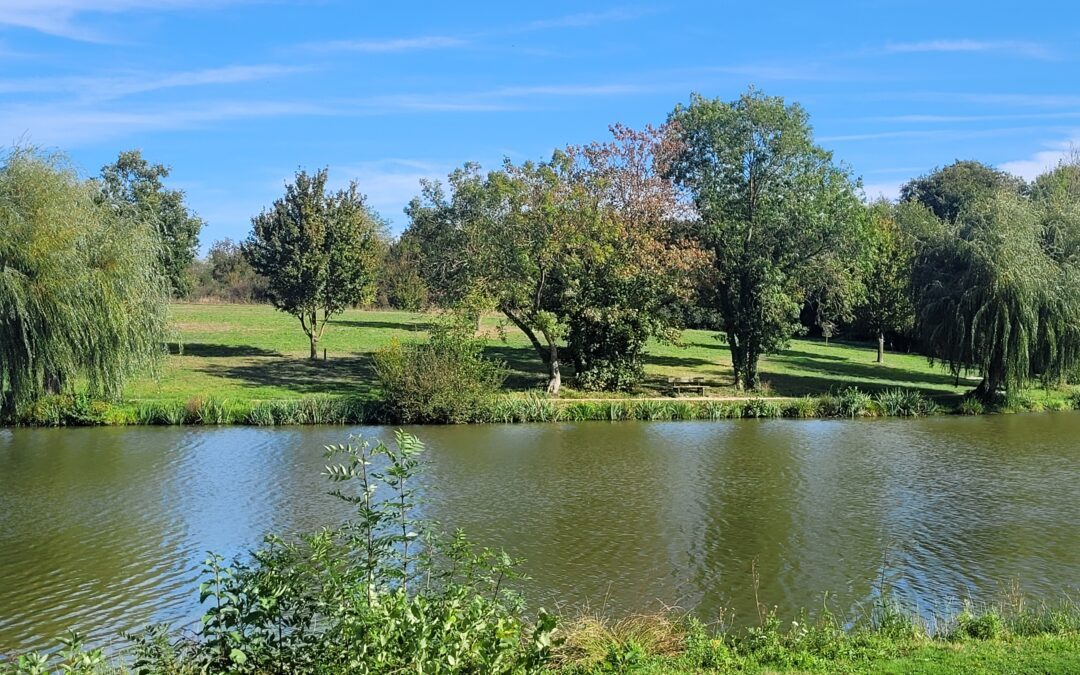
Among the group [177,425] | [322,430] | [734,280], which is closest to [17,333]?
[177,425]

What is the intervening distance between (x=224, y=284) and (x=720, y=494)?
68.0 metres

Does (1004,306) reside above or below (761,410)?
above

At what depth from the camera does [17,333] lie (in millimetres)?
24312

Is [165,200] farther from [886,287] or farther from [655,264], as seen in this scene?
[886,287]

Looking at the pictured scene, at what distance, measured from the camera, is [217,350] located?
1679 inches

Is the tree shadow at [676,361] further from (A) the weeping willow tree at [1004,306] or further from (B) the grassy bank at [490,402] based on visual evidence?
(A) the weeping willow tree at [1004,306]

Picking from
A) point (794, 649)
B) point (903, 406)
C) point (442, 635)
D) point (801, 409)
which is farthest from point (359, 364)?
point (442, 635)

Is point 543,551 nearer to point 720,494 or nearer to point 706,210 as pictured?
point 720,494

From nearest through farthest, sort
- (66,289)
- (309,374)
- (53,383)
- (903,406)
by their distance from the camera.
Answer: (66,289)
(53,383)
(903,406)
(309,374)

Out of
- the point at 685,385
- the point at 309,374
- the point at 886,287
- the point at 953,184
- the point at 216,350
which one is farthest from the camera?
the point at 953,184

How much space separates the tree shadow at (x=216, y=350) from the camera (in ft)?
136

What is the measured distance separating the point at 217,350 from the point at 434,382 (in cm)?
1713

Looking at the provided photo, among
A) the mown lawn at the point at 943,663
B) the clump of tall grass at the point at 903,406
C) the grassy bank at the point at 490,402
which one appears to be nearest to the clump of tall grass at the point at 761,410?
the grassy bank at the point at 490,402

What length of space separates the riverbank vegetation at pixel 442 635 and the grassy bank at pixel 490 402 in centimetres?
1934
